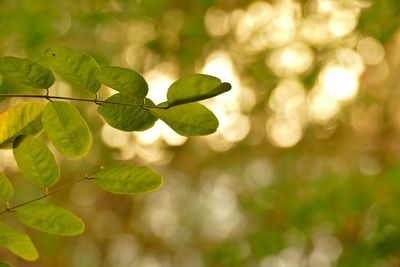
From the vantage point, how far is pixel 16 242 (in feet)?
1.80

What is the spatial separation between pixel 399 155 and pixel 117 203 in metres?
1.19

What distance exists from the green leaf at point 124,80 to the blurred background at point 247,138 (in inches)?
25.5

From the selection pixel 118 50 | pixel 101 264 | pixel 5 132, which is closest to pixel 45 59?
pixel 5 132

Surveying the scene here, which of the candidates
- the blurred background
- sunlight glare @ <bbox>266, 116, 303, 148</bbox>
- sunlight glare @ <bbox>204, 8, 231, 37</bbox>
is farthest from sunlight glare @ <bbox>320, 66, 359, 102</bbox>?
sunlight glare @ <bbox>204, 8, 231, 37</bbox>

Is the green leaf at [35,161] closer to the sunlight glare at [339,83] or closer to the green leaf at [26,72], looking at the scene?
the green leaf at [26,72]

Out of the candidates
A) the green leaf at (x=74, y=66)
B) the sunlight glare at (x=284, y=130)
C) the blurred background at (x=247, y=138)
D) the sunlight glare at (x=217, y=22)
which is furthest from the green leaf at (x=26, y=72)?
the sunlight glare at (x=284, y=130)

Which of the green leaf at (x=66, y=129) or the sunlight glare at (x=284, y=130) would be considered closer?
the green leaf at (x=66, y=129)

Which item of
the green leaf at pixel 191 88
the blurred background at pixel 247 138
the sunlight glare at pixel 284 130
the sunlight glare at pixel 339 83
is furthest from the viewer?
the sunlight glare at pixel 284 130

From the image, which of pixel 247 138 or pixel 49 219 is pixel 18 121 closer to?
pixel 49 219

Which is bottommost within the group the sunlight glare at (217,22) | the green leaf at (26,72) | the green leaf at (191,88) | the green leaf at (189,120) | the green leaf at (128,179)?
the green leaf at (128,179)

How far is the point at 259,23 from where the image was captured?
1961 mm

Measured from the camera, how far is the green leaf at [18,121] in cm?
54

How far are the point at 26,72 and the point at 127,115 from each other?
74mm

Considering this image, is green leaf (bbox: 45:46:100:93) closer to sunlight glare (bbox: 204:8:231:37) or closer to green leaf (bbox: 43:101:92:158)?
green leaf (bbox: 43:101:92:158)
